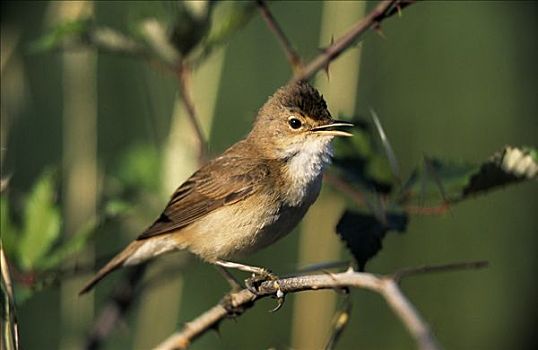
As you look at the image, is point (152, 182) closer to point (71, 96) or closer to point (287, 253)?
point (71, 96)

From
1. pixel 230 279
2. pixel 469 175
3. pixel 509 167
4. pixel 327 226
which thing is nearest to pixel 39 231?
pixel 230 279

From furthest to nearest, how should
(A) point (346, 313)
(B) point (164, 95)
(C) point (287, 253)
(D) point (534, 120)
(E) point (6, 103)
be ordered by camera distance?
1. (D) point (534, 120)
2. (C) point (287, 253)
3. (B) point (164, 95)
4. (E) point (6, 103)
5. (A) point (346, 313)

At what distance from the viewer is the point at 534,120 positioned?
520 centimetres

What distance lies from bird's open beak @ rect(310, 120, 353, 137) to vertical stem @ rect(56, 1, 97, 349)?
0.83 metres

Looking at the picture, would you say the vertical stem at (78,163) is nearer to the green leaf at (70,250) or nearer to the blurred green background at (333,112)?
the blurred green background at (333,112)

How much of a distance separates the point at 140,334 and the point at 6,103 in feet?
3.19

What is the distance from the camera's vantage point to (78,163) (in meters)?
3.61

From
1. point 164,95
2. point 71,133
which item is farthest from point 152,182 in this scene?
point 164,95

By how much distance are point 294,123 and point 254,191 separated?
0.36 metres

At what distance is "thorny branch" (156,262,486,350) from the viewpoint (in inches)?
51.9

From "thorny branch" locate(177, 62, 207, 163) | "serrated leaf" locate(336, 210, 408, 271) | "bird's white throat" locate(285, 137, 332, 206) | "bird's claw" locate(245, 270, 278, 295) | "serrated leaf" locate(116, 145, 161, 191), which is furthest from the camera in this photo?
"serrated leaf" locate(116, 145, 161, 191)

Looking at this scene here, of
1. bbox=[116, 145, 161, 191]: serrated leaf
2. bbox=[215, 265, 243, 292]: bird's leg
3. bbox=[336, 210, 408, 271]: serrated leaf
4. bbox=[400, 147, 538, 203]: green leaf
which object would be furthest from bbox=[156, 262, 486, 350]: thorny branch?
bbox=[116, 145, 161, 191]: serrated leaf

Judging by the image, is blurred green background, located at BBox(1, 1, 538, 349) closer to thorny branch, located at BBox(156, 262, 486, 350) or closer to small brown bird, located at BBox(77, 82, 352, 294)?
small brown bird, located at BBox(77, 82, 352, 294)

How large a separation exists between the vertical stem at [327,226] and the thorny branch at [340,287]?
0.48 metres
